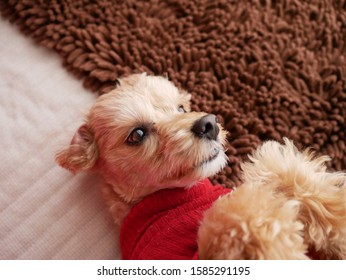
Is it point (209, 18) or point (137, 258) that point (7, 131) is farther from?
point (209, 18)

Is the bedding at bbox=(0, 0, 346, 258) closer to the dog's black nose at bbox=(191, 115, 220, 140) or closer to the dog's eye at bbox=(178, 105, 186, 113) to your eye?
the dog's eye at bbox=(178, 105, 186, 113)

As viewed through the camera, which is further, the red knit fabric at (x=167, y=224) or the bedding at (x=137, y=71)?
the bedding at (x=137, y=71)

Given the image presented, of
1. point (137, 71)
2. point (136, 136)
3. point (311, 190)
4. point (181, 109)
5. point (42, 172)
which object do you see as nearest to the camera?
point (311, 190)

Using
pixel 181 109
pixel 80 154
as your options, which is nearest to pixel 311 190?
pixel 181 109

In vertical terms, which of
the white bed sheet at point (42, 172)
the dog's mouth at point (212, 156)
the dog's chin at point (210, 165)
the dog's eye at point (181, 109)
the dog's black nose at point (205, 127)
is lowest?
the white bed sheet at point (42, 172)

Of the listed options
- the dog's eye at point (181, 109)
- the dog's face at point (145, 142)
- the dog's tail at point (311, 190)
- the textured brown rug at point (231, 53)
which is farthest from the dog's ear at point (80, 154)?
the dog's tail at point (311, 190)

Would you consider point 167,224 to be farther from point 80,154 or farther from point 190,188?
point 80,154

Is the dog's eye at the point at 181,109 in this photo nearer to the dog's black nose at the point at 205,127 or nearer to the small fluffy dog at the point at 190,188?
the small fluffy dog at the point at 190,188

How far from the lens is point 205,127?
1.62 m

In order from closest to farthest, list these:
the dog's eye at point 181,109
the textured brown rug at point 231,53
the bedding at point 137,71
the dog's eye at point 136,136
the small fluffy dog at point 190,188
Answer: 1. the small fluffy dog at point 190,188
2. the dog's eye at point 136,136
3. the dog's eye at point 181,109
4. the bedding at point 137,71
5. the textured brown rug at point 231,53

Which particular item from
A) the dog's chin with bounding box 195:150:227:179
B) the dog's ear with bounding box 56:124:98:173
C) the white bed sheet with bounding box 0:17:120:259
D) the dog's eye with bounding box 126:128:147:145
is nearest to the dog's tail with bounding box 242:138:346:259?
the dog's chin with bounding box 195:150:227:179

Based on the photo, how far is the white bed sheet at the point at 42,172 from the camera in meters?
2.02

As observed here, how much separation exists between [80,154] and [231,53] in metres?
1.16

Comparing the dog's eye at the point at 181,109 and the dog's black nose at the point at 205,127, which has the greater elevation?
the dog's black nose at the point at 205,127
